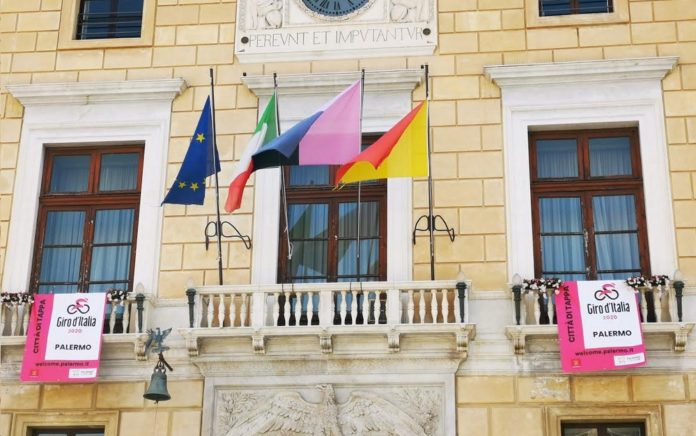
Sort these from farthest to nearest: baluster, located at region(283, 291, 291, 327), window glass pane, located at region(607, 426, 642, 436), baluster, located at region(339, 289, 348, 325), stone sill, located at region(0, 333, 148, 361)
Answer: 1. stone sill, located at region(0, 333, 148, 361)
2. baluster, located at region(283, 291, 291, 327)
3. baluster, located at region(339, 289, 348, 325)
4. window glass pane, located at region(607, 426, 642, 436)

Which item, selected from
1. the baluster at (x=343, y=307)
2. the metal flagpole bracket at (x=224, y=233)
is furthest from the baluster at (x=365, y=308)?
the metal flagpole bracket at (x=224, y=233)

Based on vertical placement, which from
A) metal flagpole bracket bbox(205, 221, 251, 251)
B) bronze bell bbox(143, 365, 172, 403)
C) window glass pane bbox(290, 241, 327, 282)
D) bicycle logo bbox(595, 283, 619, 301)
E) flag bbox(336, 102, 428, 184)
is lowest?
bronze bell bbox(143, 365, 172, 403)

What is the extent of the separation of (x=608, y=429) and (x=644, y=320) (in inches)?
61.4

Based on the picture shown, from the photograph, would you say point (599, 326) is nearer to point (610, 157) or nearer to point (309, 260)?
point (610, 157)

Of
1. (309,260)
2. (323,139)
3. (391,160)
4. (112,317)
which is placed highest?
(323,139)

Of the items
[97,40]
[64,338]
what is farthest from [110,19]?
[64,338]

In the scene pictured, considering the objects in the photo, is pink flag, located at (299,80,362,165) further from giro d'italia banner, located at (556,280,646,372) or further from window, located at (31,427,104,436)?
window, located at (31,427,104,436)

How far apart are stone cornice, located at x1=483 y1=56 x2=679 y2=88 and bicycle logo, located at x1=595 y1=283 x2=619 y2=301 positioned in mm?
3329

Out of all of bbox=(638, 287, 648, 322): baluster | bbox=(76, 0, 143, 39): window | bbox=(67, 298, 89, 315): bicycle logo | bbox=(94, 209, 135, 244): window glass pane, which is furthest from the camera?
bbox=(76, 0, 143, 39): window

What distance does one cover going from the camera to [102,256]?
17.8 m

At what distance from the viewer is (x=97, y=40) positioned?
62.0 ft

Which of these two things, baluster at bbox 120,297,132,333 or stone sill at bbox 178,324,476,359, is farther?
baluster at bbox 120,297,132,333

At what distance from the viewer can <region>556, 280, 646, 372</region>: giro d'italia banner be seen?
1562 cm

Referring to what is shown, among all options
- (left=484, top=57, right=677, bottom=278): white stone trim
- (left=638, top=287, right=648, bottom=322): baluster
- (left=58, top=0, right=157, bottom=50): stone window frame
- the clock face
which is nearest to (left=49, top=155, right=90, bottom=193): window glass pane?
(left=58, top=0, right=157, bottom=50): stone window frame
